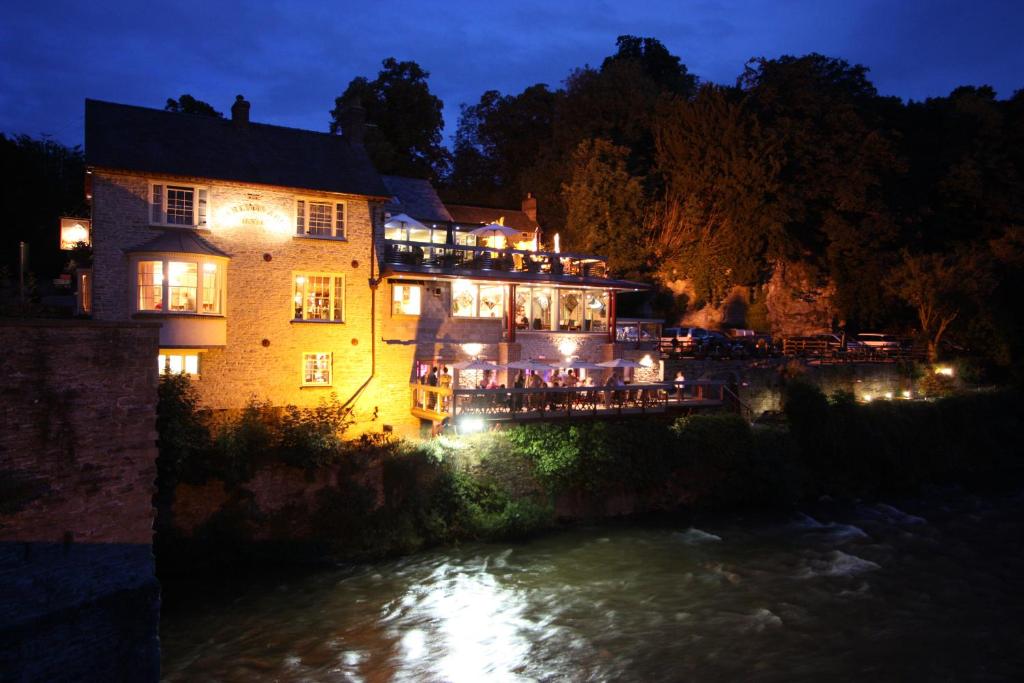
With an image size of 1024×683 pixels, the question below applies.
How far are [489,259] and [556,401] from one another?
7.01 m

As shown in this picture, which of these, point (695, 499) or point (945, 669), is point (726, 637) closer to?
point (945, 669)

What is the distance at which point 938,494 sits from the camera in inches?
1153

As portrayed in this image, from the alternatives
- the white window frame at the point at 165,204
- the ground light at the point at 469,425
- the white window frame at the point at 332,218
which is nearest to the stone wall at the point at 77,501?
the ground light at the point at 469,425

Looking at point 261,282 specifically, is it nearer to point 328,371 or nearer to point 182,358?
point 182,358

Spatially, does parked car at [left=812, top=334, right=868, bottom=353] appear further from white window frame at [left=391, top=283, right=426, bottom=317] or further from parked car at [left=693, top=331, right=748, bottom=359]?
white window frame at [left=391, top=283, right=426, bottom=317]

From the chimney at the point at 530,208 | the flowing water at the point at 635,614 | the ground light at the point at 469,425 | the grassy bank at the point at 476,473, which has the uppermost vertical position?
the chimney at the point at 530,208

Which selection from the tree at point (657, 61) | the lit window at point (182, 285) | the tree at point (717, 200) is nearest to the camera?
the lit window at point (182, 285)

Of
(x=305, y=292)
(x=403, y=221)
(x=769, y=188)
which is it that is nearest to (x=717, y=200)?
(x=769, y=188)

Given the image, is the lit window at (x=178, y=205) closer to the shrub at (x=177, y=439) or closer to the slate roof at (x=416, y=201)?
the shrub at (x=177, y=439)

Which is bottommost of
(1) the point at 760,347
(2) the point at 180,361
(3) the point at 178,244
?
(2) the point at 180,361

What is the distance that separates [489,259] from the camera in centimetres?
2800

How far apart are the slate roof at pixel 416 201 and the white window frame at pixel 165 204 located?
32.0 feet

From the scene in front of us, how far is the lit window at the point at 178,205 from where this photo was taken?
71.8ft

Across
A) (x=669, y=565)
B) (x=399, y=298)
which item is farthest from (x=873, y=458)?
(x=399, y=298)
